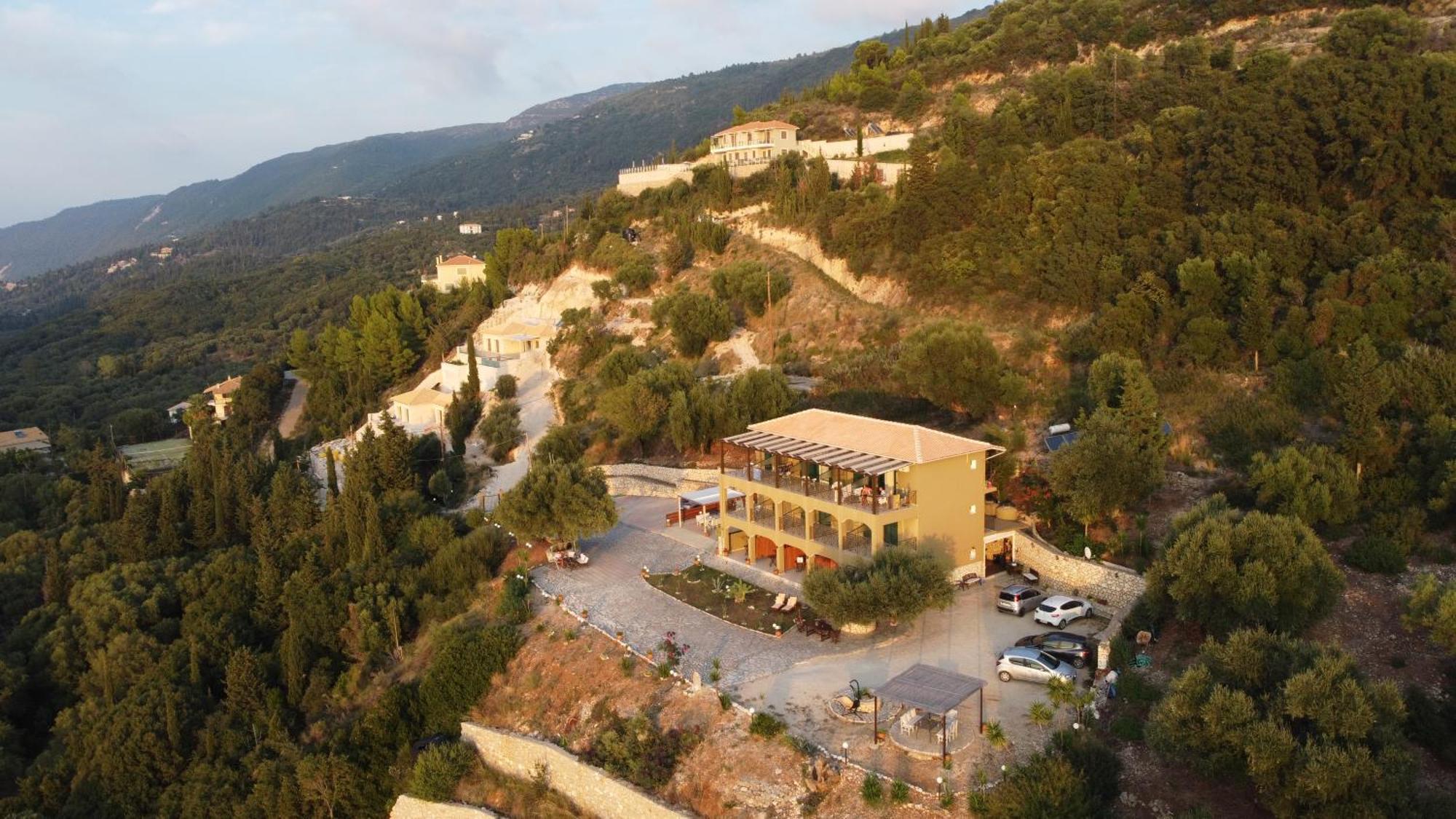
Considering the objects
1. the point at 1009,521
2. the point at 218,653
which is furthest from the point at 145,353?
the point at 1009,521

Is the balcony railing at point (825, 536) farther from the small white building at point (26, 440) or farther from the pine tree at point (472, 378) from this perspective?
the small white building at point (26, 440)

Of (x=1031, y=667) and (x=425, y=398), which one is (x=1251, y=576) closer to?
(x=1031, y=667)

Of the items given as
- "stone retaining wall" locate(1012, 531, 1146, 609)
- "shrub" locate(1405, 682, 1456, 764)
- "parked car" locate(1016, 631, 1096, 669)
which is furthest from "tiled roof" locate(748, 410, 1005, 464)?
"shrub" locate(1405, 682, 1456, 764)

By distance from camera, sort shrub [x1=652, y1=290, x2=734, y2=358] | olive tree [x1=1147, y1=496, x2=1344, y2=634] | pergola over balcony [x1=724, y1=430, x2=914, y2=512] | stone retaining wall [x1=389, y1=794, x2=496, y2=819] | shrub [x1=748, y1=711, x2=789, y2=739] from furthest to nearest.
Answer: shrub [x1=652, y1=290, x2=734, y2=358]
pergola over balcony [x1=724, y1=430, x2=914, y2=512]
stone retaining wall [x1=389, y1=794, x2=496, y2=819]
olive tree [x1=1147, y1=496, x2=1344, y2=634]
shrub [x1=748, y1=711, x2=789, y2=739]

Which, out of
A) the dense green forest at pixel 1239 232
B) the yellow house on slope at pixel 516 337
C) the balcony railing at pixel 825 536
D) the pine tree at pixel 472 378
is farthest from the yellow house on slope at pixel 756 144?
the balcony railing at pixel 825 536

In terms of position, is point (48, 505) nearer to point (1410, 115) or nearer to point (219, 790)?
point (219, 790)

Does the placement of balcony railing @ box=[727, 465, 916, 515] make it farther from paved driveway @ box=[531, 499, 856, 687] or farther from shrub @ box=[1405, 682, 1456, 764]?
shrub @ box=[1405, 682, 1456, 764]
